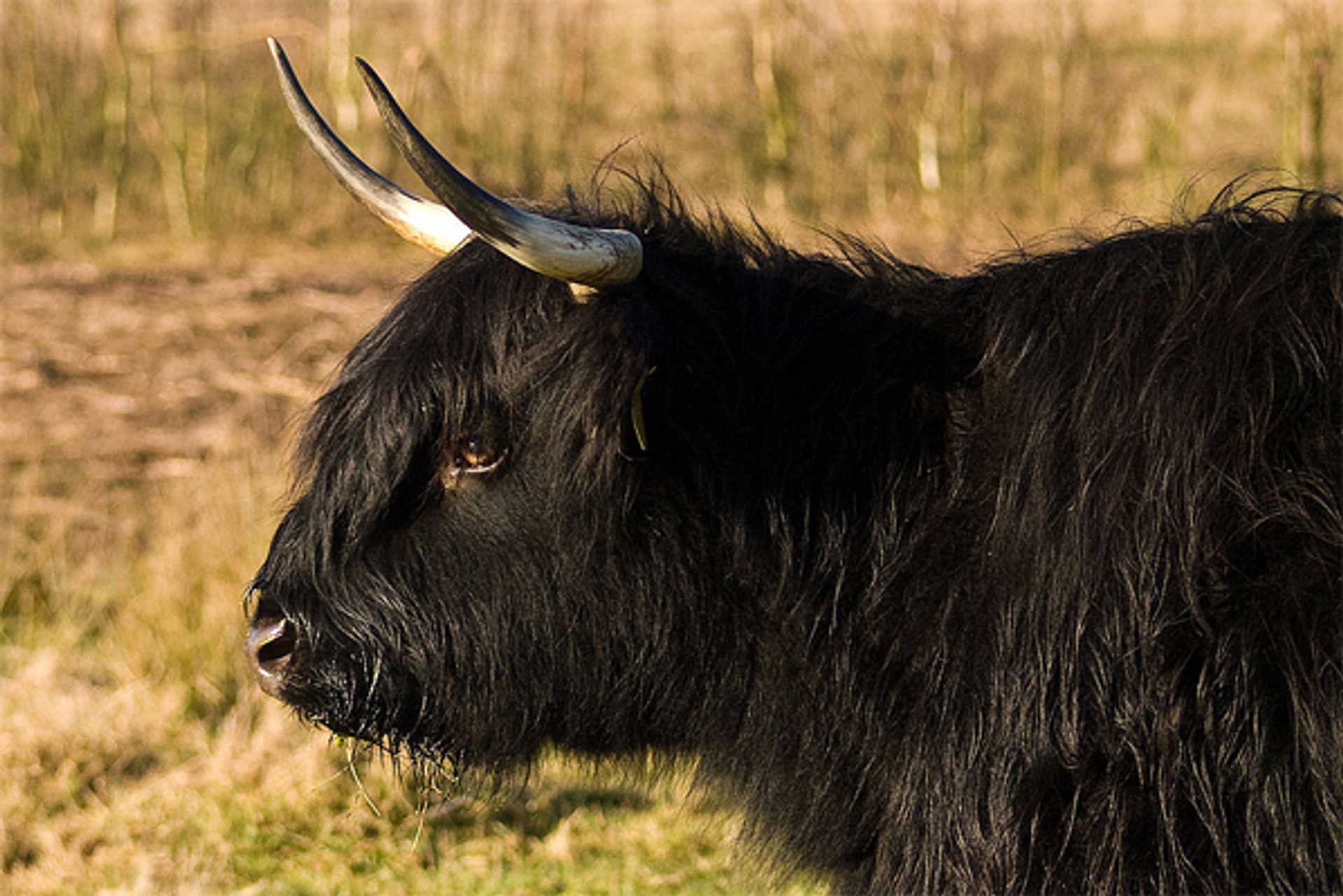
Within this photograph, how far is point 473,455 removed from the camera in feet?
10.8

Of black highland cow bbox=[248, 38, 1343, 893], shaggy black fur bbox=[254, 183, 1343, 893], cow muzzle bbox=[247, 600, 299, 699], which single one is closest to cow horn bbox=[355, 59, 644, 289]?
black highland cow bbox=[248, 38, 1343, 893]

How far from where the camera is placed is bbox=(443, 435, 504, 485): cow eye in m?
3.29

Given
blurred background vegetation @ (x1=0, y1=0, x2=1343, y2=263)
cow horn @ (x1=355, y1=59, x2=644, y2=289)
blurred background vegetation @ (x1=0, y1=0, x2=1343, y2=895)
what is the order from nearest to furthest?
cow horn @ (x1=355, y1=59, x2=644, y2=289) < blurred background vegetation @ (x1=0, y1=0, x2=1343, y2=895) < blurred background vegetation @ (x1=0, y1=0, x2=1343, y2=263)

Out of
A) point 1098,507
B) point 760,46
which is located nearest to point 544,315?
point 1098,507

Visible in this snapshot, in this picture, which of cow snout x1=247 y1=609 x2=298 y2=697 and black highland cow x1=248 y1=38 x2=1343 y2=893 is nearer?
black highland cow x1=248 y1=38 x2=1343 y2=893

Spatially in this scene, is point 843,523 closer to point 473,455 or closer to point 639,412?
point 639,412

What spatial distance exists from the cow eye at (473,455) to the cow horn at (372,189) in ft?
1.59

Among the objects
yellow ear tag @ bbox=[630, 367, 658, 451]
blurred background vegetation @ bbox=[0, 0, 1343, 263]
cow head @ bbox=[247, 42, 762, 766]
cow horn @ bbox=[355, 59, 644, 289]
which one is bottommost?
cow head @ bbox=[247, 42, 762, 766]

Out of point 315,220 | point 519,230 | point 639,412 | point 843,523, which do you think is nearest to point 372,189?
point 519,230

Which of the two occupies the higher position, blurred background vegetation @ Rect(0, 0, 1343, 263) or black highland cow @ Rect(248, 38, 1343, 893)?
blurred background vegetation @ Rect(0, 0, 1343, 263)

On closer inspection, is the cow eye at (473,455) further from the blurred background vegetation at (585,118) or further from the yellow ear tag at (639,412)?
the blurred background vegetation at (585,118)

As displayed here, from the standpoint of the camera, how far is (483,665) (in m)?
3.36

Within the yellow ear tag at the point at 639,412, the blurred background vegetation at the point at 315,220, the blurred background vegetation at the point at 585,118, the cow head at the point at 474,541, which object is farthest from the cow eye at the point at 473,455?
the blurred background vegetation at the point at 585,118

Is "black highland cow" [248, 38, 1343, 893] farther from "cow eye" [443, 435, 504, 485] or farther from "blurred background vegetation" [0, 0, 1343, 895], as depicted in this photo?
"blurred background vegetation" [0, 0, 1343, 895]
